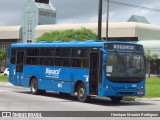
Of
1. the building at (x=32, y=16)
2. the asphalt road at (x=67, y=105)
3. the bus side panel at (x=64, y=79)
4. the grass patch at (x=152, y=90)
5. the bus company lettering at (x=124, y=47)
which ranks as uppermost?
the building at (x=32, y=16)

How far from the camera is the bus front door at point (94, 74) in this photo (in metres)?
22.0

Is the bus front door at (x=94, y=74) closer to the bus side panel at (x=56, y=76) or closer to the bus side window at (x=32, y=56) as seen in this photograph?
the bus side panel at (x=56, y=76)

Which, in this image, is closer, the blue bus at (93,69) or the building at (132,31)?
the blue bus at (93,69)

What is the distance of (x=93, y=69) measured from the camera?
72.8 feet

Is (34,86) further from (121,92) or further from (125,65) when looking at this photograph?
(125,65)

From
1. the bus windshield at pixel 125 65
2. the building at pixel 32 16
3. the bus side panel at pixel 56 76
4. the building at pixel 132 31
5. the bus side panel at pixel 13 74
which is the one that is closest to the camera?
the bus windshield at pixel 125 65

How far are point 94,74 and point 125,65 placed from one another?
1.49 meters

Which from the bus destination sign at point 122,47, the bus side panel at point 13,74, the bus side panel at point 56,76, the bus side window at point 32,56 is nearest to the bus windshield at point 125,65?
the bus destination sign at point 122,47

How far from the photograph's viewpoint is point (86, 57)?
74.2ft

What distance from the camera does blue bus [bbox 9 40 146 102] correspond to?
2153cm

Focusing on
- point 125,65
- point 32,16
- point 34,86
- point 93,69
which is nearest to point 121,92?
point 125,65

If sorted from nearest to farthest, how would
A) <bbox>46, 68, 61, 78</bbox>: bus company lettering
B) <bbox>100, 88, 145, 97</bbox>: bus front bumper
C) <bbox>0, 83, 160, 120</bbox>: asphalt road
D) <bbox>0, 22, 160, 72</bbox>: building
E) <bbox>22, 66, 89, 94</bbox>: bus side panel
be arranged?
<bbox>0, 83, 160, 120</bbox>: asphalt road
<bbox>100, 88, 145, 97</bbox>: bus front bumper
<bbox>22, 66, 89, 94</bbox>: bus side panel
<bbox>46, 68, 61, 78</bbox>: bus company lettering
<bbox>0, 22, 160, 72</bbox>: building

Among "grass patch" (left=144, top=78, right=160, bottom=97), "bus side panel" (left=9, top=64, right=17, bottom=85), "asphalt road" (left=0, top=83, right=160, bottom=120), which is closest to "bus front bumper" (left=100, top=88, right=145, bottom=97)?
"asphalt road" (left=0, top=83, right=160, bottom=120)

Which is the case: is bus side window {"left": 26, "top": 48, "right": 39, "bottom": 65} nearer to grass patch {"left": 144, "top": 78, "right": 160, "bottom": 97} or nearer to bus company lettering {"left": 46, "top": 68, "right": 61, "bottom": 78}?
bus company lettering {"left": 46, "top": 68, "right": 61, "bottom": 78}
